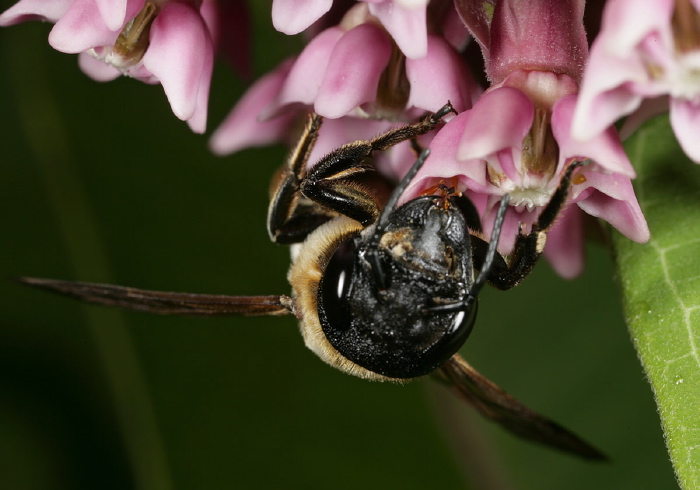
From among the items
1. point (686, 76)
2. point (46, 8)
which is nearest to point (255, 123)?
point (46, 8)

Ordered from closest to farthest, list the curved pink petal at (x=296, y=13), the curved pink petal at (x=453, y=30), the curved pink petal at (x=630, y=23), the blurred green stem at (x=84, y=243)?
the curved pink petal at (x=630, y=23) → the curved pink petal at (x=296, y=13) → the curved pink petal at (x=453, y=30) → the blurred green stem at (x=84, y=243)

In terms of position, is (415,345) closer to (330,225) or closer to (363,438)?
(330,225)

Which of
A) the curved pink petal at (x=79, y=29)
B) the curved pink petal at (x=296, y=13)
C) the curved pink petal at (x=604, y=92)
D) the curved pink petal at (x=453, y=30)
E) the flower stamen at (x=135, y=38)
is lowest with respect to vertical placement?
the curved pink petal at (x=604, y=92)

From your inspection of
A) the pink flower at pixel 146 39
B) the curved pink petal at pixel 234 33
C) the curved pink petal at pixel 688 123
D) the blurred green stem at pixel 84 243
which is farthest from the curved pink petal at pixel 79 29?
the curved pink petal at pixel 688 123

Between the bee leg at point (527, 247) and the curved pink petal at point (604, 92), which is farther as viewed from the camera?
the bee leg at point (527, 247)

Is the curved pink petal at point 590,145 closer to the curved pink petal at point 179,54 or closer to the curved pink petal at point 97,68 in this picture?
the curved pink petal at point 179,54

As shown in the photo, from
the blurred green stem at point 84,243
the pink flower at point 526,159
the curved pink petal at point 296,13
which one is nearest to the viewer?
the pink flower at point 526,159

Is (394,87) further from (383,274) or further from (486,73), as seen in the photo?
(383,274)
